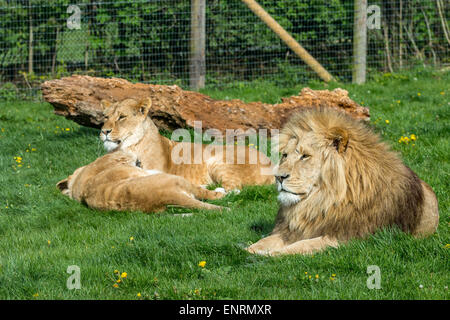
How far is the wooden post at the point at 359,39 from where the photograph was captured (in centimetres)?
1312

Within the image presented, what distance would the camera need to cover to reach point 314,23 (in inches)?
536

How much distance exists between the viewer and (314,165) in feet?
16.8

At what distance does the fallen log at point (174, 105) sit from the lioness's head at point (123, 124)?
1.03m

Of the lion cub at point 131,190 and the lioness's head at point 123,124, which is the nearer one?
the lion cub at point 131,190

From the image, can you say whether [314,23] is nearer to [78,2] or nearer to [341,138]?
[78,2]

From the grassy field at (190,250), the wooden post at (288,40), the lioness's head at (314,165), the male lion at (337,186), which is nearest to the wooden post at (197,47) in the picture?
the wooden post at (288,40)

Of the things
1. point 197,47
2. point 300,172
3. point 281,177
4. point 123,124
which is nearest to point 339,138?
point 300,172

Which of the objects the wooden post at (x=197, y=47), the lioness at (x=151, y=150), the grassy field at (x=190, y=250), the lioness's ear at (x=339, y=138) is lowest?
the grassy field at (x=190, y=250)

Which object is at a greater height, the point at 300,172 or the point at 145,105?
the point at 145,105

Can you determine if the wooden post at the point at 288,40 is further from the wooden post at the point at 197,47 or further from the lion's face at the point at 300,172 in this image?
the lion's face at the point at 300,172

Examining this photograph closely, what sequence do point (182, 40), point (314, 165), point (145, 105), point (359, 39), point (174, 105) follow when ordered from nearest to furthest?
point (314, 165), point (145, 105), point (174, 105), point (359, 39), point (182, 40)

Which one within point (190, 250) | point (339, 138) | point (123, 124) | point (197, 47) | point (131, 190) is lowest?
point (190, 250)

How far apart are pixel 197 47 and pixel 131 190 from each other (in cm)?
642

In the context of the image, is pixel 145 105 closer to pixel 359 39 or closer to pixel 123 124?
pixel 123 124
